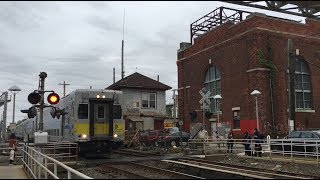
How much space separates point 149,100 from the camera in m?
46.2

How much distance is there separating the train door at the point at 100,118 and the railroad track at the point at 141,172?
2762mm

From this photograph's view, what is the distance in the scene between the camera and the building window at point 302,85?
37250 millimetres

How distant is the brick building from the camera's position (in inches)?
1357

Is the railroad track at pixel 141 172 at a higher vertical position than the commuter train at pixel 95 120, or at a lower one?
lower

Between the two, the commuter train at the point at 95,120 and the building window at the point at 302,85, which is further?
the building window at the point at 302,85

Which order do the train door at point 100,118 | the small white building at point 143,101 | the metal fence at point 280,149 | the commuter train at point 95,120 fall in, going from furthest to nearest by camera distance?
1. the small white building at point 143,101
2. the train door at point 100,118
3. the commuter train at point 95,120
4. the metal fence at point 280,149

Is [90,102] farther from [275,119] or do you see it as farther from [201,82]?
[201,82]

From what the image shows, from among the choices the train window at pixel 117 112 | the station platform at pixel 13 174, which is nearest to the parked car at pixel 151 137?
the train window at pixel 117 112

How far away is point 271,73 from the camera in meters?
34.9

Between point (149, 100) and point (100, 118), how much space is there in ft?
78.4

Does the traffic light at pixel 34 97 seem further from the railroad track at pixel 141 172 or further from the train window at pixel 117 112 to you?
the train window at pixel 117 112

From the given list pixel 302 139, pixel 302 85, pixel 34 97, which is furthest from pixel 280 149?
pixel 302 85

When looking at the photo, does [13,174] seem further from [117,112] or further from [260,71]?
[260,71]

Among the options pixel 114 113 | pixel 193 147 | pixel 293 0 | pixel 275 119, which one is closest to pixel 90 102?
pixel 114 113
